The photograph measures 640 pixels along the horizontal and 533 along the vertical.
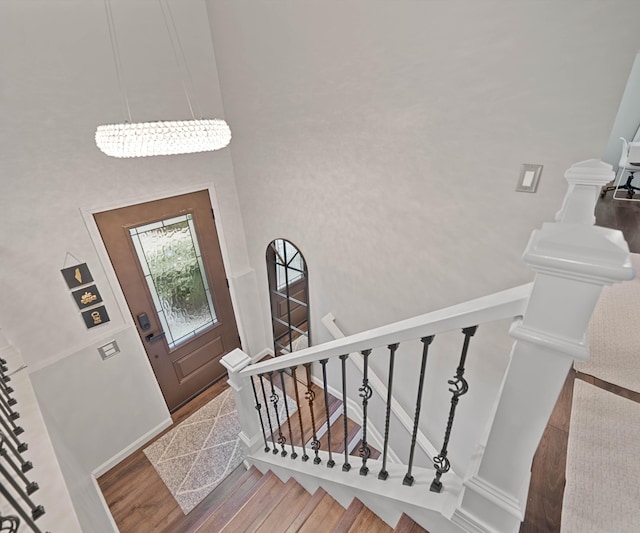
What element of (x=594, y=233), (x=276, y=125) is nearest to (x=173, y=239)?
(x=276, y=125)

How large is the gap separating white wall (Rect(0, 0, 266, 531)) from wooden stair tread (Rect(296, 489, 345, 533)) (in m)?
1.20

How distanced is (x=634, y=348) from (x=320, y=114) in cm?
244

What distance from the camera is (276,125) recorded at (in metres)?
2.72

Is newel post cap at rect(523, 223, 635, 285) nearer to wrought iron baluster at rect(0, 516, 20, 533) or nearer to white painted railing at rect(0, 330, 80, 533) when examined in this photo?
wrought iron baluster at rect(0, 516, 20, 533)

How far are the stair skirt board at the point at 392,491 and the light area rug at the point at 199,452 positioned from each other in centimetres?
149

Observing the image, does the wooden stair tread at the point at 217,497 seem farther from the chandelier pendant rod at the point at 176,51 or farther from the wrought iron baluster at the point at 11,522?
the chandelier pendant rod at the point at 176,51

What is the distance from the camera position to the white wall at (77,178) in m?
2.13

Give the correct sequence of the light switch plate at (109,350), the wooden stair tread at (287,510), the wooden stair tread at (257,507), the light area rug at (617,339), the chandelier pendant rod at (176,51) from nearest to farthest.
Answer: the light area rug at (617,339), the wooden stair tread at (287,510), the wooden stair tread at (257,507), the chandelier pendant rod at (176,51), the light switch plate at (109,350)

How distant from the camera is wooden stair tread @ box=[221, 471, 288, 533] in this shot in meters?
2.05

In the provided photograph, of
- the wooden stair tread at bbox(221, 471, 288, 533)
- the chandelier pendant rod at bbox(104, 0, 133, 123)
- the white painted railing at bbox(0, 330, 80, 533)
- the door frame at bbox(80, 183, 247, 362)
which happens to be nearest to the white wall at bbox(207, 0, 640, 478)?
the door frame at bbox(80, 183, 247, 362)

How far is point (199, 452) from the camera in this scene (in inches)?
127

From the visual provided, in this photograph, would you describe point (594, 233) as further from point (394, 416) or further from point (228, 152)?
point (228, 152)

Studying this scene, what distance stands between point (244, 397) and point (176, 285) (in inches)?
60.8

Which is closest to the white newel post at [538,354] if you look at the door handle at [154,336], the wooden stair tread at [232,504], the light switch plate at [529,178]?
the light switch plate at [529,178]
